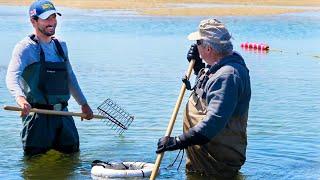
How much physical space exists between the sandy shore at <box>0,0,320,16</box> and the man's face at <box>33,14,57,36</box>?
38462mm

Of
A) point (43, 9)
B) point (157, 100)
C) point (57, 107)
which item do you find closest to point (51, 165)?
point (57, 107)

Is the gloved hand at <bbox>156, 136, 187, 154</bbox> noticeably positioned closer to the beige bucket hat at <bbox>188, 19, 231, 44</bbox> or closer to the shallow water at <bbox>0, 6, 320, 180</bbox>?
the beige bucket hat at <bbox>188, 19, 231, 44</bbox>

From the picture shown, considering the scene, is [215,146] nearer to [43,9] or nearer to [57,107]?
[57,107]

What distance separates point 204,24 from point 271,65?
13826mm

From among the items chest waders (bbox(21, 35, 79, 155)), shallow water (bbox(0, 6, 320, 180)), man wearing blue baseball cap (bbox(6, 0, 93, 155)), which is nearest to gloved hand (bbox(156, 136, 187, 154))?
shallow water (bbox(0, 6, 320, 180))

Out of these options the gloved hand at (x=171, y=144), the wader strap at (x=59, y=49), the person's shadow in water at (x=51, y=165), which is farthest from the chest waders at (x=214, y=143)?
the wader strap at (x=59, y=49)

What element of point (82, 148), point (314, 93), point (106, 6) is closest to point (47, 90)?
point (82, 148)

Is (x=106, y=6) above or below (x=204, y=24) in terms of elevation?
below

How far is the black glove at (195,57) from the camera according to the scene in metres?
7.57

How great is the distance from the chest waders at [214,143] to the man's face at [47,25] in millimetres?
2028

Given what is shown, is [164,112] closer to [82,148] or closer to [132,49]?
[82,148]

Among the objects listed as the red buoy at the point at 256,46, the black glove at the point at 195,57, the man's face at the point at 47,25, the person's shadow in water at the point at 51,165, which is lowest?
the red buoy at the point at 256,46

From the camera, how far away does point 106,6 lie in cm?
5844

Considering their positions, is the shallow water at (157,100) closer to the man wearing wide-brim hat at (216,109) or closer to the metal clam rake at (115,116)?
the metal clam rake at (115,116)
